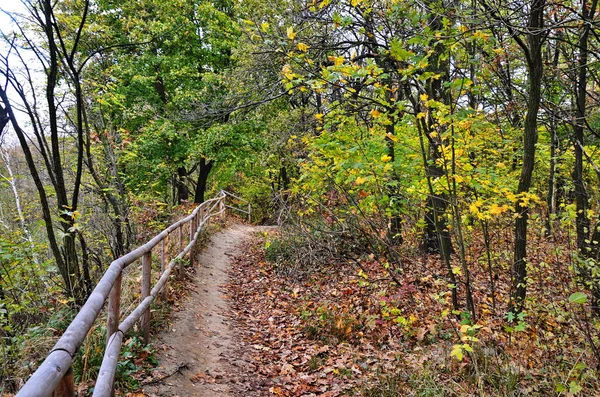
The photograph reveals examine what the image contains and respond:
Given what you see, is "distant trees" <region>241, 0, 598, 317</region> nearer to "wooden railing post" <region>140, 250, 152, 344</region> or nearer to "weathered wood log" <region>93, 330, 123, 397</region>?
"wooden railing post" <region>140, 250, 152, 344</region>

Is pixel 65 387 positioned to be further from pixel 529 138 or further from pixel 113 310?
pixel 529 138

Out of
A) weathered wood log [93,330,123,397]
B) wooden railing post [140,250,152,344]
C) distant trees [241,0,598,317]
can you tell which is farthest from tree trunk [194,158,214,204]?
weathered wood log [93,330,123,397]

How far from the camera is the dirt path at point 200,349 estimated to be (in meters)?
4.19

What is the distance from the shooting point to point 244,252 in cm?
1277

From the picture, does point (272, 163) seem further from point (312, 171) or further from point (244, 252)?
point (312, 171)

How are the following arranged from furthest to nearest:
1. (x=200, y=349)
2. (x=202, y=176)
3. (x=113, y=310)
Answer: (x=202, y=176) → (x=200, y=349) → (x=113, y=310)

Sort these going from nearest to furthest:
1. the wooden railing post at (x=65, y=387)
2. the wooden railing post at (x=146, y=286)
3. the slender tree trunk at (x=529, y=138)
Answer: the wooden railing post at (x=65, y=387), the slender tree trunk at (x=529, y=138), the wooden railing post at (x=146, y=286)

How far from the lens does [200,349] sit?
5.27 meters

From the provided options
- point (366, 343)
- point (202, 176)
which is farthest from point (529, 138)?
point (202, 176)

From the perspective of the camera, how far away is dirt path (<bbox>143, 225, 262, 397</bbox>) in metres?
4.19

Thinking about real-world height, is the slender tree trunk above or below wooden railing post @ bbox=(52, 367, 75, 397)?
above

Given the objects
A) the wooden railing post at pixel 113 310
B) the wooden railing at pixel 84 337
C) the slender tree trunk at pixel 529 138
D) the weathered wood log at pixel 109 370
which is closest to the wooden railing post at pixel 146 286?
the wooden railing at pixel 84 337

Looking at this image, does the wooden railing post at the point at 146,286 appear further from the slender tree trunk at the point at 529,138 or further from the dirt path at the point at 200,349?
the slender tree trunk at the point at 529,138

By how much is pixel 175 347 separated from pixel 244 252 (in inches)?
309
